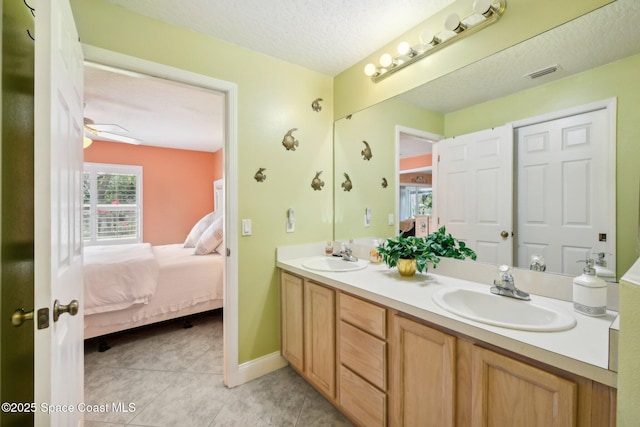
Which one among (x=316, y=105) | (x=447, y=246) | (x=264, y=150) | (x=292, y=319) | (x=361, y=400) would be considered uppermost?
(x=316, y=105)

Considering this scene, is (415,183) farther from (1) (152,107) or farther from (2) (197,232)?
(2) (197,232)

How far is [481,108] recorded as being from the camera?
4.77 feet

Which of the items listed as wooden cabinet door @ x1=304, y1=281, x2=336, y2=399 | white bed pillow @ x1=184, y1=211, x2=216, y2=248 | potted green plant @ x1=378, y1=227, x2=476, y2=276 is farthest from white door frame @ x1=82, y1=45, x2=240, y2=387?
white bed pillow @ x1=184, y1=211, x2=216, y2=248

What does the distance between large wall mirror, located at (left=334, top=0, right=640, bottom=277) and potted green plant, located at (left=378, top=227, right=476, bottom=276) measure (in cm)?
15

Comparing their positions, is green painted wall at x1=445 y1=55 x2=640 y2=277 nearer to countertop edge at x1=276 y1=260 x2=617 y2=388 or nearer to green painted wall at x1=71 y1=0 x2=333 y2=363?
countertop edge at x1=276 y1=260 x2=617 y2=388

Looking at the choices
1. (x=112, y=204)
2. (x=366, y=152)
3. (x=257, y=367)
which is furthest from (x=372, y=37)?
(x=112, y=204)

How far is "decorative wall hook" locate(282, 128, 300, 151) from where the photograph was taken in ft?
6.82

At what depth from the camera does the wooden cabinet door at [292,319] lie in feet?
6.05

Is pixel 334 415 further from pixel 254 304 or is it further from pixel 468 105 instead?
pixel 468 105

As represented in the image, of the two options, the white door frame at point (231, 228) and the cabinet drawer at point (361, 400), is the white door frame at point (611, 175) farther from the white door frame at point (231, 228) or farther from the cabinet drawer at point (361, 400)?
the white door frame at point (231, 228)

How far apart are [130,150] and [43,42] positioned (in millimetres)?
4730

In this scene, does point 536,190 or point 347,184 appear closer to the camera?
point 536,190

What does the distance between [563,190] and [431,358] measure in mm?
905

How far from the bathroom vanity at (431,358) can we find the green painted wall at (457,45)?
46.5 inches
